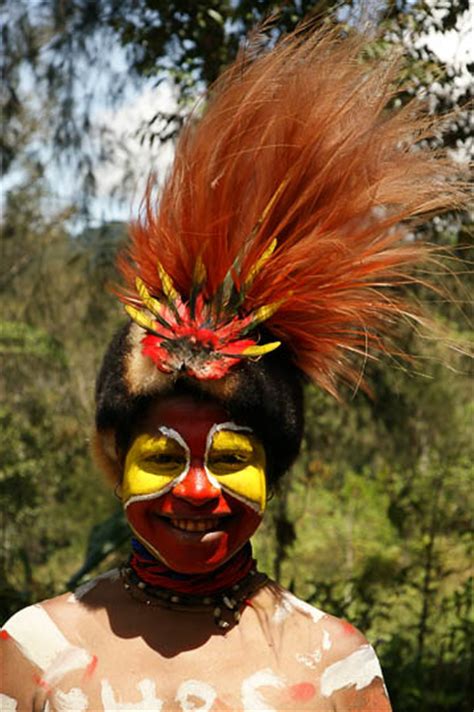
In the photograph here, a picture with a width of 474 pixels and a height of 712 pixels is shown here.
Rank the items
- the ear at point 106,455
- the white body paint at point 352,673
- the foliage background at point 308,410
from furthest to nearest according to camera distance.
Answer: the foliage background at point 308,410
the ear at point 106,455
the white body paint at point 352,673

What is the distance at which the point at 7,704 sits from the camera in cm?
197

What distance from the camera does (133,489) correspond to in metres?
1.97

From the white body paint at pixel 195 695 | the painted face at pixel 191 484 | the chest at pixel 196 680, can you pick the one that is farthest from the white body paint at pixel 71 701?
the painted face at pixel 191 484

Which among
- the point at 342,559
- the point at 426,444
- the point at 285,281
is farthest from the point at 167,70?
the point at 426,444

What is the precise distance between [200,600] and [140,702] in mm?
259

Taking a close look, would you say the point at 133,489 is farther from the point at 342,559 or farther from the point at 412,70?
the point at 342,559

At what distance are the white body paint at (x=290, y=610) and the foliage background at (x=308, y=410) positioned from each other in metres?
0.66

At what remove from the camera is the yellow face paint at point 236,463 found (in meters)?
1.95

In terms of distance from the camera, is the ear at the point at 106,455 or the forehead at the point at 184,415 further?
the ear at the point at 106,455

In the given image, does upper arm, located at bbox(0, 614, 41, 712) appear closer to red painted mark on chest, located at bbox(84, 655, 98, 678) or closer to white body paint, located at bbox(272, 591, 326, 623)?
red painted mark on chest, located at bbox(84, 655, 98, 678)

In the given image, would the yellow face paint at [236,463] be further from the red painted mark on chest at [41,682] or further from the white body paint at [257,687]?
the red painted mark on chest at [41,682]

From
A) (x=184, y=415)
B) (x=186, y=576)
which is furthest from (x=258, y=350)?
(x=186, y=576)

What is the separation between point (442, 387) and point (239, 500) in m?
6.20

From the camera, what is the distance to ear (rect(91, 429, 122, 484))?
2.12 m
